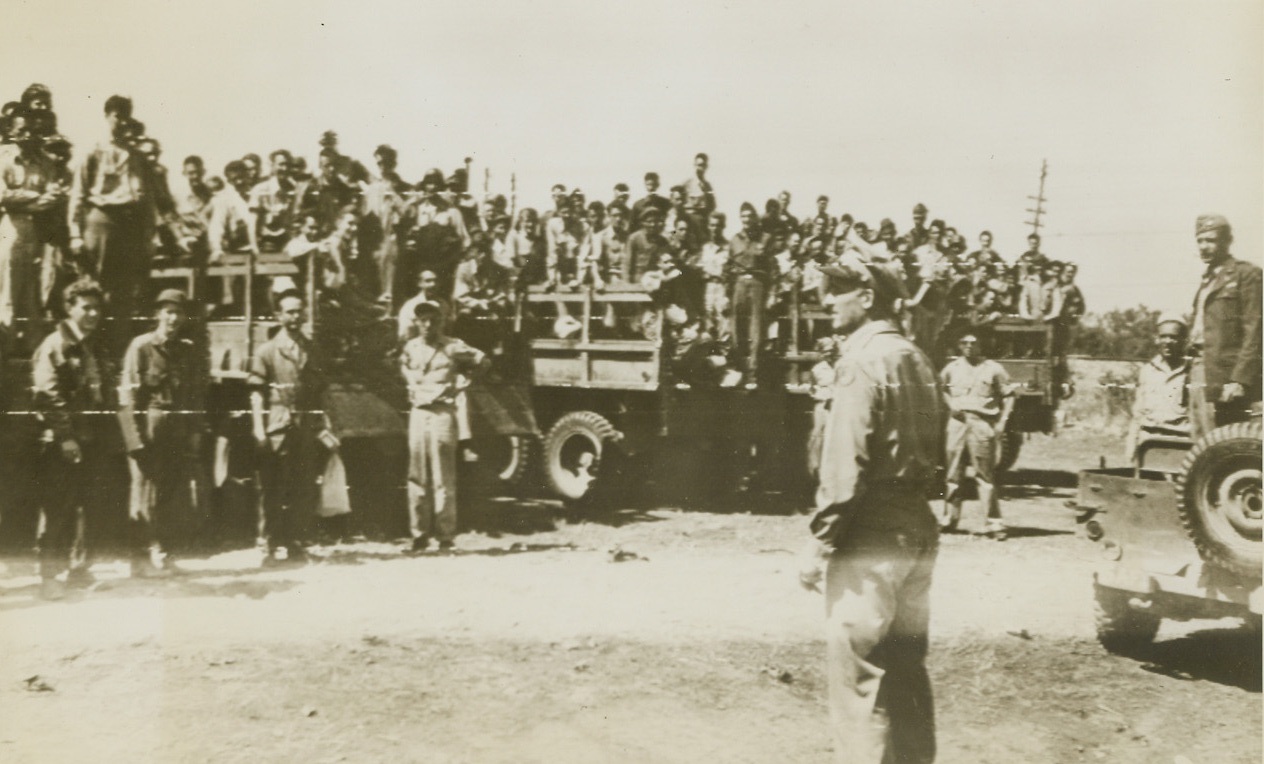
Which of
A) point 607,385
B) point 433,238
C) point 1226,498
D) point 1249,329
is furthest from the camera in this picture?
point 607,385

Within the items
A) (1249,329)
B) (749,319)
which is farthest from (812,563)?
(749,319)

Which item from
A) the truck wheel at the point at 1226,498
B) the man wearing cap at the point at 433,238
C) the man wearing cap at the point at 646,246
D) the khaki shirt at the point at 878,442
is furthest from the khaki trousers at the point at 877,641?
the man wearing cap at the point at 646,246

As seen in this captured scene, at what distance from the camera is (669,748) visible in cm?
527

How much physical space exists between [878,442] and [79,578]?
215 inches

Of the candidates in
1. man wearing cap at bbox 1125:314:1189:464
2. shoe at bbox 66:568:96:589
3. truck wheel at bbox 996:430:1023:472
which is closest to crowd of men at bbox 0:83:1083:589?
shoe at bbox 66:568:96:589

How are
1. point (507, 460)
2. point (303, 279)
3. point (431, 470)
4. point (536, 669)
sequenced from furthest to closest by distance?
1. point (507, 460)
2. point (431, 470)
3. point (303, 279)
4. point (536, 669)

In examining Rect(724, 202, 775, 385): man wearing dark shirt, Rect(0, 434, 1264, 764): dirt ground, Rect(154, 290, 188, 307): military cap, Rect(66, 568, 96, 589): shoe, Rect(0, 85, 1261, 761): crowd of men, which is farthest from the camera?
Rect(724, 202, 775, 385): man wearing dark shirt

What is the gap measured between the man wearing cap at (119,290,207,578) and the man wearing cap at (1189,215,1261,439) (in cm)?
681

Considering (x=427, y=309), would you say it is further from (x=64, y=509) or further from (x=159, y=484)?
(x=64, y=509)

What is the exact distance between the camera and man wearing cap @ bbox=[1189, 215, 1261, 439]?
246 inches

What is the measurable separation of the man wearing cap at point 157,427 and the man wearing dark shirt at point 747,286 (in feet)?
20.2

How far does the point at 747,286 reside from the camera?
12086 mm

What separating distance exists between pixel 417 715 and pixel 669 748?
4.21ft

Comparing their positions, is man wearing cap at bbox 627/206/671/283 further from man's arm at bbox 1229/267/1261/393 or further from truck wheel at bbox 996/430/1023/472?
man's arm at bbox 1229/267/1261/393
